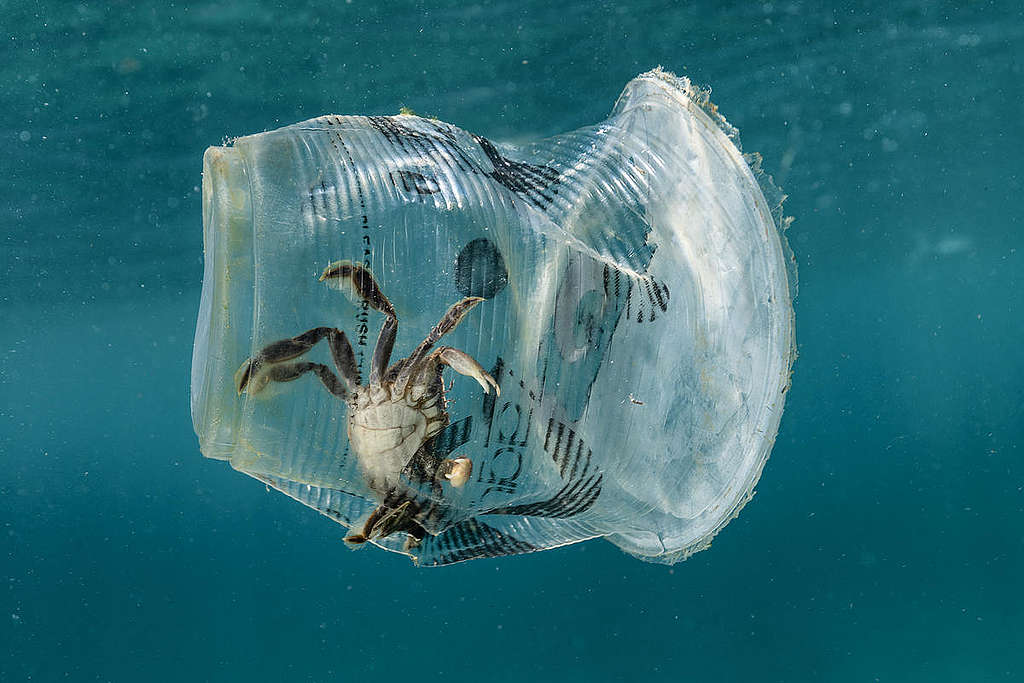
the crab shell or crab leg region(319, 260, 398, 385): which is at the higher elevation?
crab leg region(319, 260, 398, 385)

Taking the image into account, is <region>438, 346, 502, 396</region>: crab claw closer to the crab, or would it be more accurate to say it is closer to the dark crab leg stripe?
the crab

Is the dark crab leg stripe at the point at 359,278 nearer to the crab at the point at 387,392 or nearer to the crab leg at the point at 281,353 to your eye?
the crab at the point at 387,392

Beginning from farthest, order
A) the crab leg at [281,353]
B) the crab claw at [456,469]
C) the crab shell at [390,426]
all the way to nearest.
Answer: the crab claw at [456,469], the crab shell at [390,426], the crab leg at [281,353]

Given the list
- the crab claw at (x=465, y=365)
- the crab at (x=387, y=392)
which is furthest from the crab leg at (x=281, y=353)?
the crab claw at (x=465, y=365)

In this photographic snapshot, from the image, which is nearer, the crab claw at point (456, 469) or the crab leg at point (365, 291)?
the crab leg at point (365, 291)

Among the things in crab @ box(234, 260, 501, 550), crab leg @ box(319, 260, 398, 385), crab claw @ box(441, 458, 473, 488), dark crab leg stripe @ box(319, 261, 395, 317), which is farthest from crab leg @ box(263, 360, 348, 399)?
crab claw @ box(441, 458, 473, 488)

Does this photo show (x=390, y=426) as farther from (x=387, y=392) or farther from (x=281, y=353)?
(x=281, y=353)

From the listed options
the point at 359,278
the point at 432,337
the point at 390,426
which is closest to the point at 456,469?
the point at 390,426
